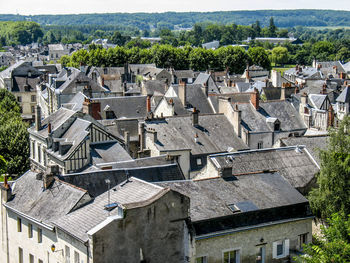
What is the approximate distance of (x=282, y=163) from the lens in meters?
37.9

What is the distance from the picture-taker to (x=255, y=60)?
14862cm

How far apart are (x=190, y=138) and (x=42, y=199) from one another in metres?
20.4

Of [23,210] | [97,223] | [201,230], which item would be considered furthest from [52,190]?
[201,230]

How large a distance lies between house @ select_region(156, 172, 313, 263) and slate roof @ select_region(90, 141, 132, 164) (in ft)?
39.1

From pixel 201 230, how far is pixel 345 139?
11.9 metres

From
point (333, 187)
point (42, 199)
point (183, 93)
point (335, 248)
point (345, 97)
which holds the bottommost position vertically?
point (335, 248)

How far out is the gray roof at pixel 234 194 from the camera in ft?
94.4

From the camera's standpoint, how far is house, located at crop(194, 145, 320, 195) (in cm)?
3634

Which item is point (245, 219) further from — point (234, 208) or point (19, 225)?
point (19, 225)

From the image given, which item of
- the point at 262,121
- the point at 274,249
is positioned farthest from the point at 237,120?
the point at 274,249

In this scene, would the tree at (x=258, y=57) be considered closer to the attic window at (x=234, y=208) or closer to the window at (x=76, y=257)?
the attic window at (x=234, y=208)

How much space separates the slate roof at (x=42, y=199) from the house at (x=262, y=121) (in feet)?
75.8

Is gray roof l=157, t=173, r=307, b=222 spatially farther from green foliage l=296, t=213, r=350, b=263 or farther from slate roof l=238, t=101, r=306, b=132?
slate roof l=238, t=101, r=306, b=132

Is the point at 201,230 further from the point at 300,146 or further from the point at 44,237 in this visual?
the point at 300,146
